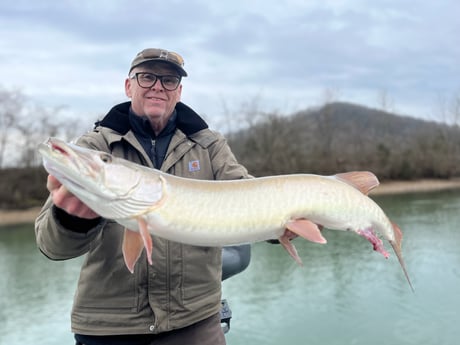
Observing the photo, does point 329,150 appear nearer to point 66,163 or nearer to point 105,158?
point 105,158

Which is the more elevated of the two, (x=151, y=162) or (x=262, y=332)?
(x=151, y=162)

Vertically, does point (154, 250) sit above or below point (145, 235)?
below

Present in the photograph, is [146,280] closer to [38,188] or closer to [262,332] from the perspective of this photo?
[262,332]

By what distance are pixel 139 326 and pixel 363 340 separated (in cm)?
533

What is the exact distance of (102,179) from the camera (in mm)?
1969

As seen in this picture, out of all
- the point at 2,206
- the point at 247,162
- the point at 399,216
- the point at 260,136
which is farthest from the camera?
the point at 260,136

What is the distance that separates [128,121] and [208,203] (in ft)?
2.98

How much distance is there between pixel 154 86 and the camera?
281 cm

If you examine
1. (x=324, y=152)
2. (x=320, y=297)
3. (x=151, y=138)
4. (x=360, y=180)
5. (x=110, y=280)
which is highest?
(x=151, y=138)

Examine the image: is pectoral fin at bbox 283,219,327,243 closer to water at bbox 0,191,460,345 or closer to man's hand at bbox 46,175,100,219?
man's hand at bbox 46,175,100,219

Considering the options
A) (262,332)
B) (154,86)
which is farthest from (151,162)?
(262,332)

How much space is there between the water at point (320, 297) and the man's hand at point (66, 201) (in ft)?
17.7

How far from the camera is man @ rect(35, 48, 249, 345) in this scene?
2490mm

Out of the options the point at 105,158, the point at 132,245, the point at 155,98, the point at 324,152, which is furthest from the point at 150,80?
the point at 324,152
